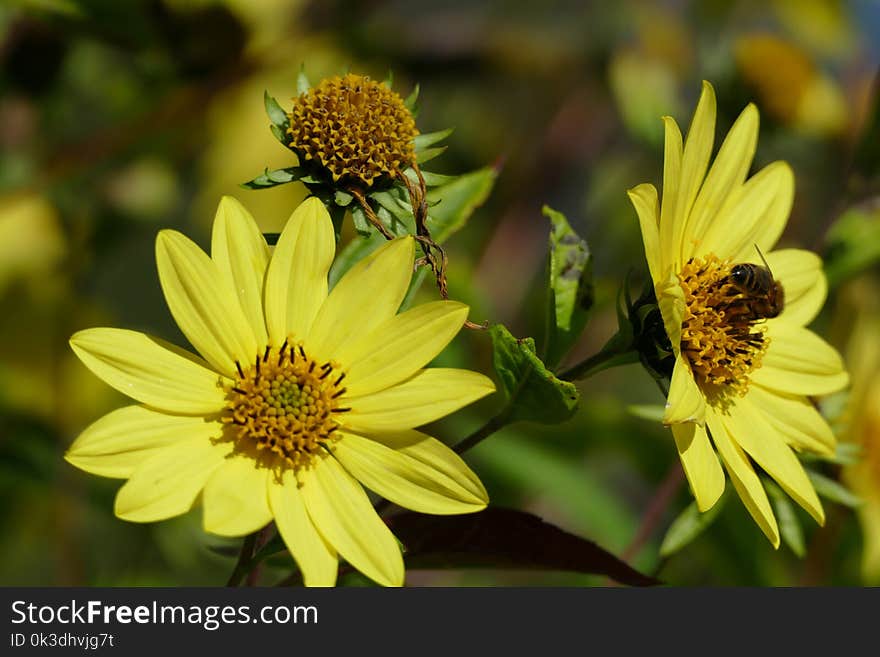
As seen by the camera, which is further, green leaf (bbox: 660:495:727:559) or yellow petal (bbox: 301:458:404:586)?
green leaf (bbox: 660:495:727:559)

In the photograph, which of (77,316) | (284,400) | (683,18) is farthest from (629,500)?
(284,400)

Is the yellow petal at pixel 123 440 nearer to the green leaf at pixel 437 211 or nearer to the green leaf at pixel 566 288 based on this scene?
the green leaf at pixel 437 211

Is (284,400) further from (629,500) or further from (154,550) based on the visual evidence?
(629,500)

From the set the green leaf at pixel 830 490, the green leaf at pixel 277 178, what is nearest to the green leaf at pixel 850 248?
the green leaf at pixel 830 490

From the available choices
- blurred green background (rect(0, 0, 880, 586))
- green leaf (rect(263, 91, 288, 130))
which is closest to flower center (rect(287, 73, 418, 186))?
green leaf (rect(263, 91, 288, 130))

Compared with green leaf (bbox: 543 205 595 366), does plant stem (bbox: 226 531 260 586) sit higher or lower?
lower

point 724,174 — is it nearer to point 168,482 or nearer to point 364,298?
point 364,298

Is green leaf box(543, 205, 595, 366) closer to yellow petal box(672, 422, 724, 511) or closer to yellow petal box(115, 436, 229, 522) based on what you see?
yellow petal box(672, 422, 724, 511)
